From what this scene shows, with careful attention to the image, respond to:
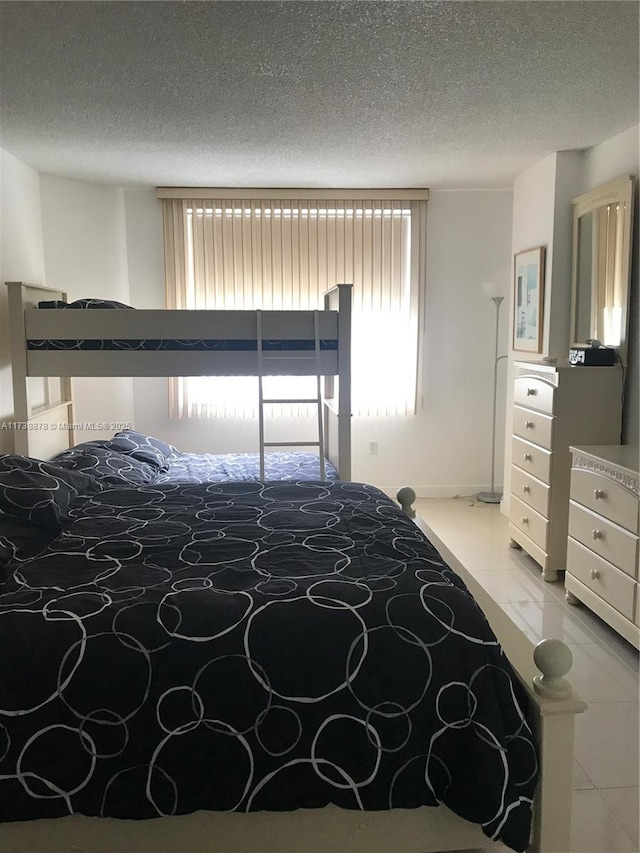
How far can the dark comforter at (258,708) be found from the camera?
1549 millimetres

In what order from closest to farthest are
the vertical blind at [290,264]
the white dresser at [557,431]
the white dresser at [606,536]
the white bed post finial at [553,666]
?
1. the white bed post finial at [553,666]
2. the white dresser at [606,536]
3. the white dresser at [557,431]
4. the vertical blind at [290,264]

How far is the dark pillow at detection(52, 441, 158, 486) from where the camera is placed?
3.31 metres

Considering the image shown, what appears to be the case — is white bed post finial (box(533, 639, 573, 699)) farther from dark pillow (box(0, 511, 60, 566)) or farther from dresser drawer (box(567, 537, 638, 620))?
dark pillow (box(0, 511, 60, 566))

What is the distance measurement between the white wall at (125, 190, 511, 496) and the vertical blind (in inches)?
5.9

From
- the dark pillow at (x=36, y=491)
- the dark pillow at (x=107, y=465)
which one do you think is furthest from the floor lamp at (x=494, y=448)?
the dark pillow at (x=36, y=491)

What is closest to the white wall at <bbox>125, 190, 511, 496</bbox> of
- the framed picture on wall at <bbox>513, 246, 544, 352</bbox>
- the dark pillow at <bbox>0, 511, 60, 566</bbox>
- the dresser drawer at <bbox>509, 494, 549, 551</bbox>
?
the framed picture on wall at <bbox>513, 246, 544, 352</bbox>

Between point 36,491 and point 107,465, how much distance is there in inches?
41.5

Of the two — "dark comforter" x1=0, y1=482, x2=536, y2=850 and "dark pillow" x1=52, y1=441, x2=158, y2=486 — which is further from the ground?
"dark pillow" x1=52, y1=441, x2=158, y2=486

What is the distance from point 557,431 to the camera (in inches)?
141

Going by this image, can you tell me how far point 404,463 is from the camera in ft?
17.6

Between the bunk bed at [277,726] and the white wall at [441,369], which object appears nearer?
the bunk bed at [277,726]

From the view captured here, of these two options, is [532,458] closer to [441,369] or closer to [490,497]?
[490,497]

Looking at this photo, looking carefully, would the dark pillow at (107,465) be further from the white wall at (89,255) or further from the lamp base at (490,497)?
the lamp base at (490,497)

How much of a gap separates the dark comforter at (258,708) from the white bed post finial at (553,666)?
8 cm
